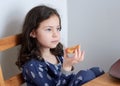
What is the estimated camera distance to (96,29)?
138 cm

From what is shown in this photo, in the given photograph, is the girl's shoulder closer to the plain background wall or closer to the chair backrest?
the chair backrest

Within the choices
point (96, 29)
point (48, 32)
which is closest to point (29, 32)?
point (48, 32)

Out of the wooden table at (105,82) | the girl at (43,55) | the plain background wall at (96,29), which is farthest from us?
the plain background wall at (96,29)

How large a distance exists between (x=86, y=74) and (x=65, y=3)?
23.9 inches

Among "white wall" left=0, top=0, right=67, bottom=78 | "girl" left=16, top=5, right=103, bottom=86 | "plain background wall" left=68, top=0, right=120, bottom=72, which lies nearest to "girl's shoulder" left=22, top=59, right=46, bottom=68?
"girl" left=16, top=5, right=103, bottom=86

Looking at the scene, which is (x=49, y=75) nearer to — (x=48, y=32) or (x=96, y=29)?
(x=48, y=32)

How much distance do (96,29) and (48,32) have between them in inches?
17.4

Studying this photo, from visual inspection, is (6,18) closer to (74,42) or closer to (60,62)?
(60,62)

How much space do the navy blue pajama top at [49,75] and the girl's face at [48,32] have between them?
9 centimetres

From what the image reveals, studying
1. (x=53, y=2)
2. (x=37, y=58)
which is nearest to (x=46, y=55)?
(x=37, y=58)

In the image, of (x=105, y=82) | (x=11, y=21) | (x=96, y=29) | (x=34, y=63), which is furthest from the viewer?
(x=96, y=29)

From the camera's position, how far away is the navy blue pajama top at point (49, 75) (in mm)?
963

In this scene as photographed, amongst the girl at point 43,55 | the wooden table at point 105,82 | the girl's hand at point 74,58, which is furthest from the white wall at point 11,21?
the wooden table at point 105,82

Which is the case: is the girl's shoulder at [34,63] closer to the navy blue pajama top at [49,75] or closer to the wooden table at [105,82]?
the navy blue pajama top at [49,75]
